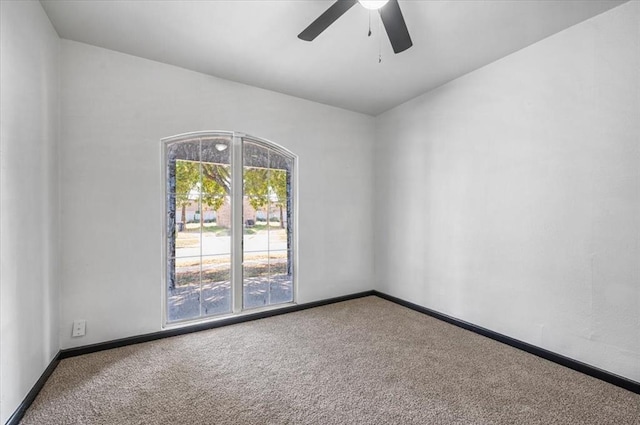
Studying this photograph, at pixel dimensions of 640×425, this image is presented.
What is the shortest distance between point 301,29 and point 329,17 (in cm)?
63

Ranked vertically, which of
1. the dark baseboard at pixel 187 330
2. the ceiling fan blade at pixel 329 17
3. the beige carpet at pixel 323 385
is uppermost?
the ceiling fan blade at pixel 329 17

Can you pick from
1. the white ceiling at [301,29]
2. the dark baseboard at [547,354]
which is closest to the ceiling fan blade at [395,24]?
the white ceiling at [301,29]

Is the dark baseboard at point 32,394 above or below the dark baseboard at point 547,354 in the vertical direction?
above

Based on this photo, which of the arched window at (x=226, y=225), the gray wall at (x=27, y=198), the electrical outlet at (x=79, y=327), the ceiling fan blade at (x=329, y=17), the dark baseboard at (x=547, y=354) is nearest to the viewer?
the gray wall at (x=27, y=198)

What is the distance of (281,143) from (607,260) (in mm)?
3171

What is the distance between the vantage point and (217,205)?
3156 millimetres

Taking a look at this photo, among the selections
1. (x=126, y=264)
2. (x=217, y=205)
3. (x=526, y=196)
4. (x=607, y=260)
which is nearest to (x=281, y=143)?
(x=217, y=205)

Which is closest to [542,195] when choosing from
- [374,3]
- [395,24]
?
[395,24]

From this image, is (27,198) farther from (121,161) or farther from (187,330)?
(187,330)

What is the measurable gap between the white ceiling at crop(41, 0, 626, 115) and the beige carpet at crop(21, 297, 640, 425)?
2.68 meters

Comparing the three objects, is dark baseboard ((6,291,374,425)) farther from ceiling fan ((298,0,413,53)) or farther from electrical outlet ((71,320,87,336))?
ceiling fan ((298,0,413,53))

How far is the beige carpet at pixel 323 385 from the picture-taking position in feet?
5.65

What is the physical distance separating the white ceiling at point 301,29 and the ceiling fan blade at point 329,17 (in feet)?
0.90

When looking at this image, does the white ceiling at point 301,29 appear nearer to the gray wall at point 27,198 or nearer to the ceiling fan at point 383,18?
the ceiling fan at point 383,18
